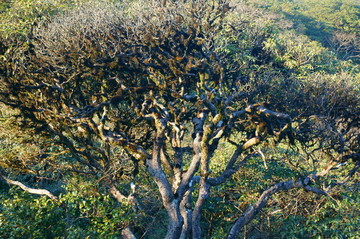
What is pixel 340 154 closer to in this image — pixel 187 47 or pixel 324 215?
pixel 324 215

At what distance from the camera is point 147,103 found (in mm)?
15859

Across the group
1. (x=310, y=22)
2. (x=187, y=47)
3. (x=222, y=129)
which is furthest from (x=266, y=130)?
(x=310, y=22)

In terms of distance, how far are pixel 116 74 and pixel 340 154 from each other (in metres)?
10.9

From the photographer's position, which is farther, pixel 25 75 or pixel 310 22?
pixel 310 22

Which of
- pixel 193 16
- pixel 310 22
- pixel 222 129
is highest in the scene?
pixel 193 16

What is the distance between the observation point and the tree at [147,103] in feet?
45.2

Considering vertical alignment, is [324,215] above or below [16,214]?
below

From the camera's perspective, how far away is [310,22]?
272 feet

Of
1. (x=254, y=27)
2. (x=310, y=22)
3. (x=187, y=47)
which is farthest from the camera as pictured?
(x=310, y=22)

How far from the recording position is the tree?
45.2ft

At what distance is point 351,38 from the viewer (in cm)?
6706

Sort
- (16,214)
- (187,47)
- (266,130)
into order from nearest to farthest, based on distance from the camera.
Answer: (16,214)
(266,130)
(187,47)

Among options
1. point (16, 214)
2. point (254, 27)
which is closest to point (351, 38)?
point (254, 27)

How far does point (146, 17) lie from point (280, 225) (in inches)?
521
